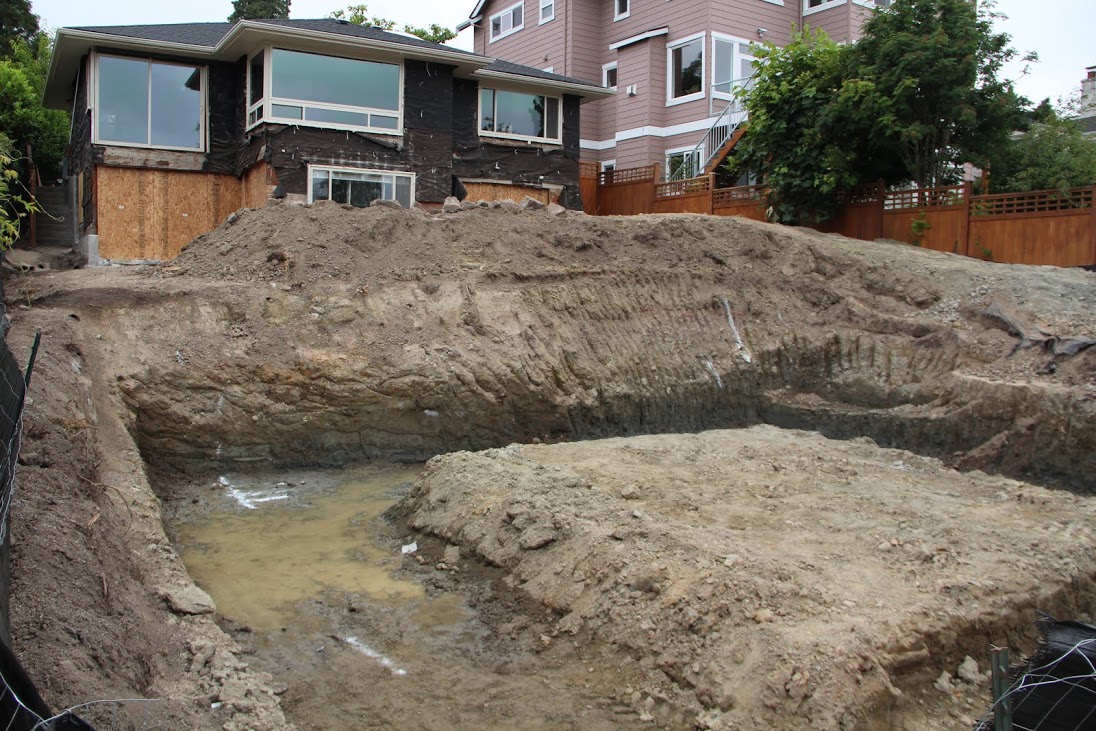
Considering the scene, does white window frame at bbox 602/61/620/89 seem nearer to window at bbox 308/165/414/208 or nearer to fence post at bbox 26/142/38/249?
window at bbox 308/165/414/208

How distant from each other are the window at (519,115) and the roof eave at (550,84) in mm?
394

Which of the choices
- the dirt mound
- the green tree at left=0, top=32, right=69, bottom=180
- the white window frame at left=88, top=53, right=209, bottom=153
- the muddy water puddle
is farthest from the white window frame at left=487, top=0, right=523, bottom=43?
the muddy water puddle

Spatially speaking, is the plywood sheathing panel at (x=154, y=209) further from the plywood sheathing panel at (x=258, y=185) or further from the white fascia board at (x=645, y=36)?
the white fascia board at (x=645, y=36)

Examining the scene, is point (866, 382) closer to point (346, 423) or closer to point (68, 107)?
point (346, 423)

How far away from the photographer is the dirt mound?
205 inches

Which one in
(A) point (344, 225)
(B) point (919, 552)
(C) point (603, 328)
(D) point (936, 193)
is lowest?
(B) point (919, 552)

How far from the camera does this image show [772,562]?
630cm

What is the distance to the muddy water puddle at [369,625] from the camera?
5.31m

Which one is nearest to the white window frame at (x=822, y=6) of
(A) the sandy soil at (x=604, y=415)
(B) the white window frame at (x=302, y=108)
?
(A) the sandy soil at (x=604, y=415)

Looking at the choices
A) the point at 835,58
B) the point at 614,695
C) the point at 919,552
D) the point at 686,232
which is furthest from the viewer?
the point at 835,58

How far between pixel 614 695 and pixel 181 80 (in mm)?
17099

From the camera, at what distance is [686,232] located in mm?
15148

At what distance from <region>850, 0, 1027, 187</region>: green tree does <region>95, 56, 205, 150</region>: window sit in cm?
1332

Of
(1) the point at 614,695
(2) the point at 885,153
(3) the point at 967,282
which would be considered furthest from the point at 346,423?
(2) the point at 885,153
